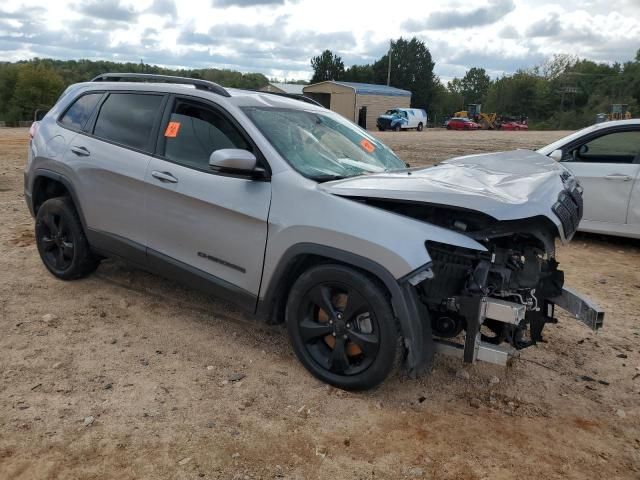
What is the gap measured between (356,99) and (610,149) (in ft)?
145

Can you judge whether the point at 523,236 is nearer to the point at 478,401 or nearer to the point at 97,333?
the point at 478,401

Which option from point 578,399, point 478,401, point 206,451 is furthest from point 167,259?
point 578,399

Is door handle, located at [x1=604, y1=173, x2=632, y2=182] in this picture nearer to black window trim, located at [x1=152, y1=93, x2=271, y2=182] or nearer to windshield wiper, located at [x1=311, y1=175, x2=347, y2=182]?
windshield wiper, located at [x1=311, y1=175, x2=347, y2=182]

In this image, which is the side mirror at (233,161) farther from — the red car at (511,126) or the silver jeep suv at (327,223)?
the red car at (511,126)

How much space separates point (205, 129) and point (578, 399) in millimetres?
3085

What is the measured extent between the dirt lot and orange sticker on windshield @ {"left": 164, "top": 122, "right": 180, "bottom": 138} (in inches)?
56.8

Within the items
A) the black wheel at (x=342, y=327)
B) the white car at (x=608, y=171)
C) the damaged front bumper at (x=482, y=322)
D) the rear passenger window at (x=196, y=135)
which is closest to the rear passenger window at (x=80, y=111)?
the rear passenger window at (x=196, y=135)

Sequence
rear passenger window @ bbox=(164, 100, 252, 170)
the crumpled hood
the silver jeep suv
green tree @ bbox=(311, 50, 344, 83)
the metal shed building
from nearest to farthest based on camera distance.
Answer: the crumpled hood
the silver jeep suv
rear passenger window @ bbox=(164, 100, 252, 170)
the metal shed building
green tree @ bbox=(311, 50, 344, 83)

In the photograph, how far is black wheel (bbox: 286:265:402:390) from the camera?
3184mm

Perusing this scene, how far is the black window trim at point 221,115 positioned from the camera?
3.67 metres

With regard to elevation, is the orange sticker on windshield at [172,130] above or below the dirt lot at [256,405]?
above

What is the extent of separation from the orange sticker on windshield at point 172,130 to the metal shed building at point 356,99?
146 feet

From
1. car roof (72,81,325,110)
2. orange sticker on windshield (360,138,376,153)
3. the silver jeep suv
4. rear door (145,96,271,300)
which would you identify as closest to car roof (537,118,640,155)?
orange sticker on windshield (360,138,376,153)

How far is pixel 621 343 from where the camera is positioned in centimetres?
443
